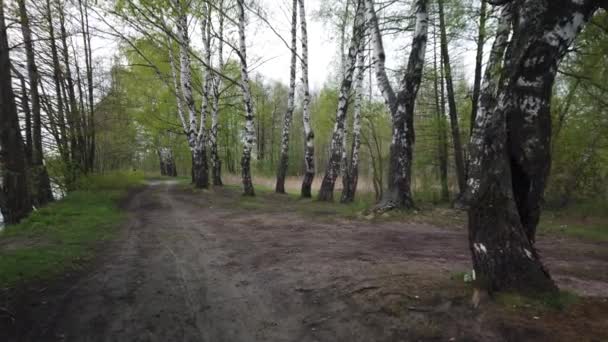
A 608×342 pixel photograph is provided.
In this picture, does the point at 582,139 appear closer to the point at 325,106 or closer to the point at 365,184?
the point at 365,184

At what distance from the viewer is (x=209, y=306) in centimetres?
295

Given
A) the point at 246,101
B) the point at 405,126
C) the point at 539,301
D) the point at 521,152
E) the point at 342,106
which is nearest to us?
the point at 539,301

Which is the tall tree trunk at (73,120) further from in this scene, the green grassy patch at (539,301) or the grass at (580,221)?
the grass at (580,221)

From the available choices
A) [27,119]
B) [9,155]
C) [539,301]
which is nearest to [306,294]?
[539,301]

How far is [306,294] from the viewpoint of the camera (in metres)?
3.12

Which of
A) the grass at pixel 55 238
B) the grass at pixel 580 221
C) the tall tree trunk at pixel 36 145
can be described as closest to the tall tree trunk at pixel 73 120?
the tall tree trunk at pixel 36 145

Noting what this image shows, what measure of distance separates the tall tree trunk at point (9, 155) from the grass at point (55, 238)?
67cm

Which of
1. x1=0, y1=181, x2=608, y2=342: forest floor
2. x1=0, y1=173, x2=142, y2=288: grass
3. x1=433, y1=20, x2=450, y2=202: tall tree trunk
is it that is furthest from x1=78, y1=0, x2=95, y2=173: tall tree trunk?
x1=433, y1=20, x2=450, y2=202: tall tree trunk

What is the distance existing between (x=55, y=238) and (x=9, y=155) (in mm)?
3729

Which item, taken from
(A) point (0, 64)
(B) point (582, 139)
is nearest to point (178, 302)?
(A) point (0, 64)

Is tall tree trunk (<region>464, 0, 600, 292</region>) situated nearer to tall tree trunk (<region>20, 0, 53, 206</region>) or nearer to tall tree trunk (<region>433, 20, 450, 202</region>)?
tall tree trunk (<region>433, 20, 450, 202</region>)

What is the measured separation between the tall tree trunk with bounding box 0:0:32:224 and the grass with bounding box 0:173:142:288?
672 mm

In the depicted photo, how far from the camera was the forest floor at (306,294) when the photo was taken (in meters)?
2.36

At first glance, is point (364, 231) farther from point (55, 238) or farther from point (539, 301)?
point (55, 238)
